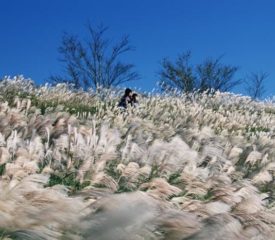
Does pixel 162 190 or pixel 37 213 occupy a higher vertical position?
pixel 162 190

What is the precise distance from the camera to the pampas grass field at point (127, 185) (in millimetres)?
2738

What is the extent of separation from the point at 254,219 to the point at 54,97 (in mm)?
12510

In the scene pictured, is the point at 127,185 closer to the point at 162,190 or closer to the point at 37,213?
the point at 162,190

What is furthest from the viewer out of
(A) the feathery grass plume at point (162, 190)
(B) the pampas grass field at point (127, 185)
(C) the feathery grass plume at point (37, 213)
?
(A) the feathery grass plume at point (162, 190)

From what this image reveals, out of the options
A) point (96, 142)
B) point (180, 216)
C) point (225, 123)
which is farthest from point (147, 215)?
point (225, 123)

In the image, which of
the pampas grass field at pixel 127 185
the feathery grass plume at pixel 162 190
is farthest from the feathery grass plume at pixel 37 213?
the feathery grass plume at pixel 162 190

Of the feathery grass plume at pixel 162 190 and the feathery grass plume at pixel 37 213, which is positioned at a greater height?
the feathery grass plume at pixel 162 190

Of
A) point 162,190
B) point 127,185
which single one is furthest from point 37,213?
point 127,185

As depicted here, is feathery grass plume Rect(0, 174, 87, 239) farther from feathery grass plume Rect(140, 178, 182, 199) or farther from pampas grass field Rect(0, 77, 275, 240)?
feathery grass plume Rect(140, 178, 182, 199)

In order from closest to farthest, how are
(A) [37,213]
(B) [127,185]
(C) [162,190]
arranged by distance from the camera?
(A) [37,213], (C) [162,190], (B) [127,185]

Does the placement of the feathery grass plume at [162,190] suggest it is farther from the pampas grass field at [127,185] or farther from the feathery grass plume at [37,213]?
the feathery grass plume at [37,213]

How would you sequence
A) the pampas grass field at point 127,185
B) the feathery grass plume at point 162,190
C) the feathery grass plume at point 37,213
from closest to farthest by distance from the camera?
the feathery grass plume at point 37,213 < the pampas grass field at point 127,185 < the feathery grass plume at point 162,190

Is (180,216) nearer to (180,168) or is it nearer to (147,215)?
(147,215)

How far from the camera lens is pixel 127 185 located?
220 inches
